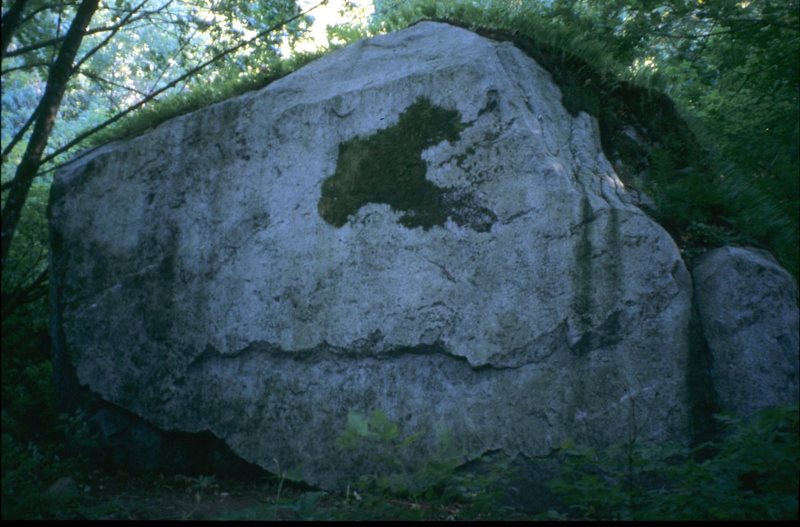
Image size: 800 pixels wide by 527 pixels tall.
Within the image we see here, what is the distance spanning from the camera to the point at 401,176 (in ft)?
12.9

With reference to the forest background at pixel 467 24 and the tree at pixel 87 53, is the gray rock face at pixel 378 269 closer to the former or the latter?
the forest background at pixel 467 24

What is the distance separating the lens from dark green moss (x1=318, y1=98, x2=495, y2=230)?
380 centimetres

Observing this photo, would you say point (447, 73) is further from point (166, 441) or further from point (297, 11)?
point (166, 441)

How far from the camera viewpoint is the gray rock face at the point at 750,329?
331cm

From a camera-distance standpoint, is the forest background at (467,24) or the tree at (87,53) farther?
the forest background at (467,24)

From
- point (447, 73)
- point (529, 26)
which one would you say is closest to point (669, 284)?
point (447, 73)

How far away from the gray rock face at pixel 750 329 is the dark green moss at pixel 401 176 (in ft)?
4.34

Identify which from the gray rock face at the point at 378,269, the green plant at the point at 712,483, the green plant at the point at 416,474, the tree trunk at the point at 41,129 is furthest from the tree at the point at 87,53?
the green plant at the point at 712,483

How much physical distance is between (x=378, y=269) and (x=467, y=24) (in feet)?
6.16

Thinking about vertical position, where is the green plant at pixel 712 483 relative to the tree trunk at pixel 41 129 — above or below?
below

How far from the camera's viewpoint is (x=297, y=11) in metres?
5.12

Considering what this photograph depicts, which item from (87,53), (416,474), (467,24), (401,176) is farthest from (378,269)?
(87,53)

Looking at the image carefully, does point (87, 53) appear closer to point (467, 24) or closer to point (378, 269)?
point (467, 24)

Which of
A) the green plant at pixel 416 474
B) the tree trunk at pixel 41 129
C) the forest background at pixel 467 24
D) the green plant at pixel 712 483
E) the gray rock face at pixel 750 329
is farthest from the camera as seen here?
the forest background at pixel 467 24
